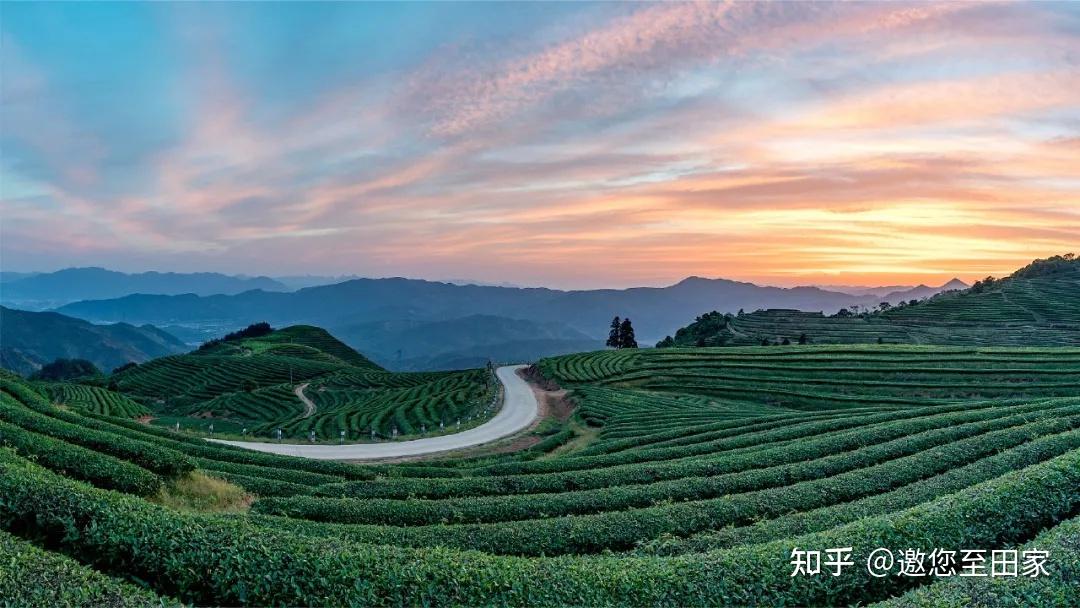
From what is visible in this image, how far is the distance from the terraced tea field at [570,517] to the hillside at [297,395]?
76.8 feet

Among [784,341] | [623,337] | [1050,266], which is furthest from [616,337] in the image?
[1050,266]

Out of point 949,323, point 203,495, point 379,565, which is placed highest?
point 949,323

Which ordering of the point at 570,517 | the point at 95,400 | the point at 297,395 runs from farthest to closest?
1. the point at 297,395
2. the point at 95,400
3. the point at 570,517

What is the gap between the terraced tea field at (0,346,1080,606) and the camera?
818 cm

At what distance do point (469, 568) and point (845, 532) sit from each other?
7.41m

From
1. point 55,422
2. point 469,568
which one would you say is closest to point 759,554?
point 469,568

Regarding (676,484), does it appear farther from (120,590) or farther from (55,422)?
(55,422)

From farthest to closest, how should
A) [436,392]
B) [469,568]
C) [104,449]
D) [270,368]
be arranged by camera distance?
[270,368] < [436,392] < [104,449] < [469,568]

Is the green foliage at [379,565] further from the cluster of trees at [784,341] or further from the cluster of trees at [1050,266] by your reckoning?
the cluster of trees at [1050,266]

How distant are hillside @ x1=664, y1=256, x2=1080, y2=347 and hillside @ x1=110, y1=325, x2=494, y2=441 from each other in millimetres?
53852

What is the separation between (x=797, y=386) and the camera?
173 feet

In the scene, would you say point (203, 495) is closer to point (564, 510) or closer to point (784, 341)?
point (564, 510)

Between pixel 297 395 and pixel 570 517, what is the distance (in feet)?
260

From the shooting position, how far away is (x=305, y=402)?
252ft
